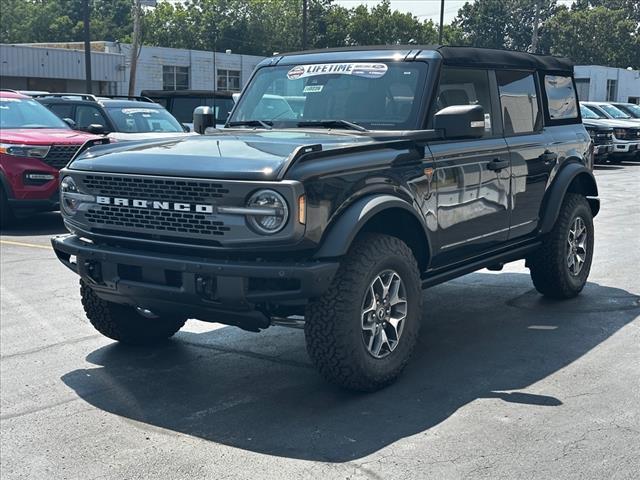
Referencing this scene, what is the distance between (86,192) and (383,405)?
81.2 inches

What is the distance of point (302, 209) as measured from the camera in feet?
14.4

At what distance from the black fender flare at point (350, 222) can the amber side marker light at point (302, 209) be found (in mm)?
206

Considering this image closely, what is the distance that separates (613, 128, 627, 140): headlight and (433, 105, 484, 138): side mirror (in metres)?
20.0

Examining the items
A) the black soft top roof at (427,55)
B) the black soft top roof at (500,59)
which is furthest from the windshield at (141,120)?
the black soft top roof at (500,59)

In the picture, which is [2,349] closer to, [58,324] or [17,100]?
[58,324]

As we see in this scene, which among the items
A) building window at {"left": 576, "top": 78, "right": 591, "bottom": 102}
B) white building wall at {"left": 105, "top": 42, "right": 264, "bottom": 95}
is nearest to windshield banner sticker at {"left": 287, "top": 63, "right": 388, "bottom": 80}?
white building wall at {"left": 105, "top": 42, "right": 264, "bottom": 95}

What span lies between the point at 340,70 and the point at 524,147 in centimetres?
151

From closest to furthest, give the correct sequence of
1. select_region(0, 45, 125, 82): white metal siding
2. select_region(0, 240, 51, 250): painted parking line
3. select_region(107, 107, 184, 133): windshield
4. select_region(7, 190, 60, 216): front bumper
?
select_region(0, 240, 51, 250): painted parking line → select_region(7, 190, 60, 216): front bumper → select_region(107, 107, 184, 133): windshield → select_region(0, 45, 125, 82): white metal siding

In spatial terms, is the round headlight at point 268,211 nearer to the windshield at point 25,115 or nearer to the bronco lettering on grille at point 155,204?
the bronco lettering on grille at point 155,204

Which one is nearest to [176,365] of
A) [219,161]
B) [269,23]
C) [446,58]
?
[219,161]

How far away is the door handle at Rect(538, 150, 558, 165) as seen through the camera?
6727 mm

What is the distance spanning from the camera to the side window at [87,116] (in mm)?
14797

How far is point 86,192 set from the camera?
5078mm

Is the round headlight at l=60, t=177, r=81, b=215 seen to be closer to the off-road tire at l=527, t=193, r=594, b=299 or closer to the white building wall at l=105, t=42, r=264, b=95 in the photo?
the off-road tire at l=527, t=193, r=594, b=299
